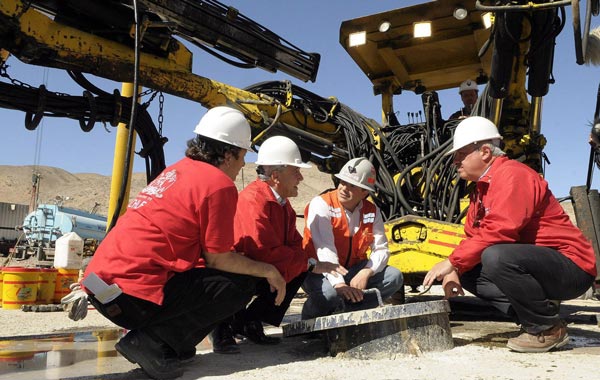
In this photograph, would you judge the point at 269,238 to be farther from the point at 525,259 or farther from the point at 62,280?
the point at 62,280

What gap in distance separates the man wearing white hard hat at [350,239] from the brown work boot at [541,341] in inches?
35.8

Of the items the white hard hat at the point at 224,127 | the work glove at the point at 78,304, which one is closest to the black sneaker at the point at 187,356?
the work glove at the point at 78,304

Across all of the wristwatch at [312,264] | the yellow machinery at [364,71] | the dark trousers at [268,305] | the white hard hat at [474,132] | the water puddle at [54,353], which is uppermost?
the yellow machinery at [364,71]

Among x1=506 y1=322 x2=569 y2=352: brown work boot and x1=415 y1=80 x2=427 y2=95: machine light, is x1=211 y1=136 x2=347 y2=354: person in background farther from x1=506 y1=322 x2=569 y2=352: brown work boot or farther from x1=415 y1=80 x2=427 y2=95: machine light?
x1=415 y1=80 x2=427 y2=95: machine light

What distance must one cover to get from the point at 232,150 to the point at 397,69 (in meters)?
4.21

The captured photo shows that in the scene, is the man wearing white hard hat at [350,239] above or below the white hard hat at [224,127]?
below

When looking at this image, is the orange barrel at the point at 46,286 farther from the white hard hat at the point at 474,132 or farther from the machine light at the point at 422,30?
the white hard hat at the point at 474,132

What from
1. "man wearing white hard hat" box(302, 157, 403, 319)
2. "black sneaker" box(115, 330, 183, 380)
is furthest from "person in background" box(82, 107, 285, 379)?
"man wearing white hard hat" box(302, 157, 403, 319)

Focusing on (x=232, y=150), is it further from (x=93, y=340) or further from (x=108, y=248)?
(x=93, y=340)

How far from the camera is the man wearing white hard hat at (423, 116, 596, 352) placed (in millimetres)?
2992

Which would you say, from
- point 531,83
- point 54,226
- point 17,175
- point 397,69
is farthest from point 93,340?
point 17,175

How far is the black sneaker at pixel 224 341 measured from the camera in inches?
127

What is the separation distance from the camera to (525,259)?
2965mm

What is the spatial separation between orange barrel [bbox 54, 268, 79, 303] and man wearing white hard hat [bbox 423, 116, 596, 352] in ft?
16.0
